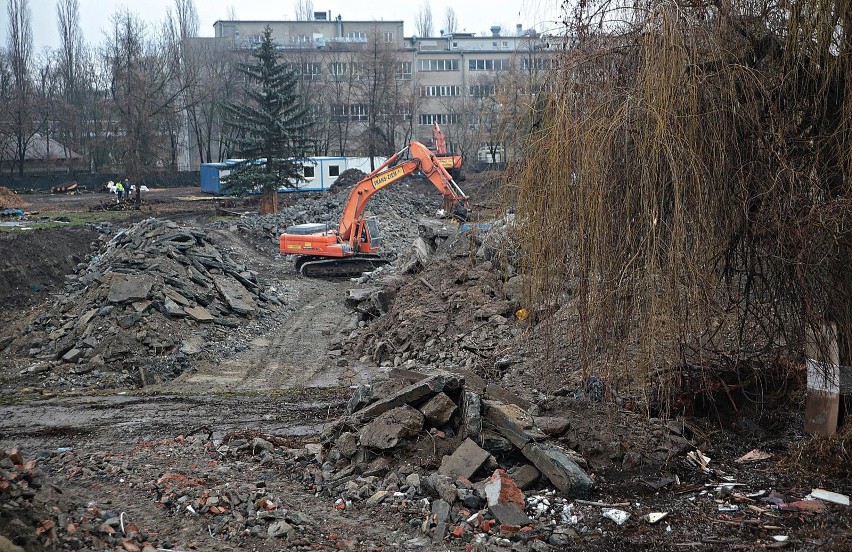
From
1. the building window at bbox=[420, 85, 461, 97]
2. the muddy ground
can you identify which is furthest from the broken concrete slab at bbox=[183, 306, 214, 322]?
the building window at bbox=[420, 85, 461, 97]

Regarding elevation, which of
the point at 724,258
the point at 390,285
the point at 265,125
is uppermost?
the point at 265,125

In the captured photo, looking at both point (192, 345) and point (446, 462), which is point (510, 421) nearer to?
point (446, 462)

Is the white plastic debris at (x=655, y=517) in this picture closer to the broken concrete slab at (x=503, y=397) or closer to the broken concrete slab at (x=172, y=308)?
the broken concrete slab at (x=503, y=397)

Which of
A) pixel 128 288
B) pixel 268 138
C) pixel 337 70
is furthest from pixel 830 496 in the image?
pixel 337 70

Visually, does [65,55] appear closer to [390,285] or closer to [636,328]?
[390,285]

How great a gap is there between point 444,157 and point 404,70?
34.9 meters

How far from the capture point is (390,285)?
17.2 m

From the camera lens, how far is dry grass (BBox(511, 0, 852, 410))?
274 inches

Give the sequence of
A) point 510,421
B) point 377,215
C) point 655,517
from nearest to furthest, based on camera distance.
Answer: point 655,517 → point 510,421 → point 377,215

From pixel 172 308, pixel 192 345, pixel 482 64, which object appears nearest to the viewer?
pixel 192 345

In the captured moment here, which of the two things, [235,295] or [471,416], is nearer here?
[471,416]

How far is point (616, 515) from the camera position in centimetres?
639

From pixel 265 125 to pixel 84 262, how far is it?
14955 mm

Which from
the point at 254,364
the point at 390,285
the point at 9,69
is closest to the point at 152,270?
the point at 254,364
